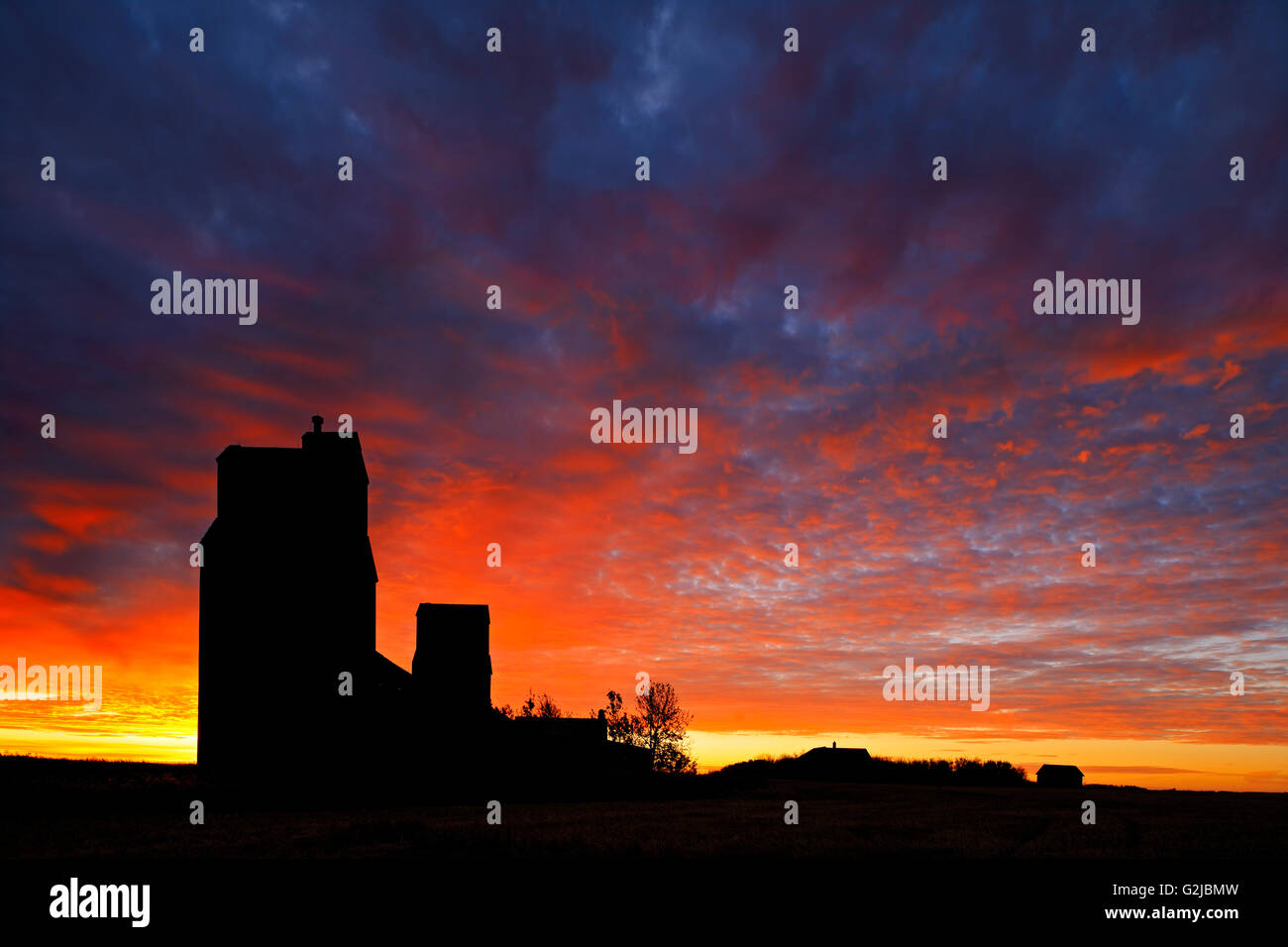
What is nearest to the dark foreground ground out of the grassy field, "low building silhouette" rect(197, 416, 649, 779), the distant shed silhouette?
the grassy field

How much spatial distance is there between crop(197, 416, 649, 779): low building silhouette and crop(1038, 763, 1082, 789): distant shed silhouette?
267ft

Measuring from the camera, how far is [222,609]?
38531mm

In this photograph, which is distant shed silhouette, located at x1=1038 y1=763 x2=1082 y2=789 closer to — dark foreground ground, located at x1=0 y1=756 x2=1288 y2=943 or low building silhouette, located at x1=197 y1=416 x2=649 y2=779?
dark foreground ground, located at x1=0 y1=756 x2=1288 y2=943

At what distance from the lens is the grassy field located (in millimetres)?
22094

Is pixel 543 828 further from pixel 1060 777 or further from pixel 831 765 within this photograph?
pixel 1060 777

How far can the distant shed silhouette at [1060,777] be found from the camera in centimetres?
10138

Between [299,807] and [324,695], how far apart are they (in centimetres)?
498

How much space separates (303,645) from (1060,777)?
94.3 m

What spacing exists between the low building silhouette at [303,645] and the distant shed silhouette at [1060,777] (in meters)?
81.2

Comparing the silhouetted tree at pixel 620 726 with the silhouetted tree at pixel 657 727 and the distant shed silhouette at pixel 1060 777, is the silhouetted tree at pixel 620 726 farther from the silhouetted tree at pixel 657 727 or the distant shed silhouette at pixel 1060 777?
the distant shed silhouette at pixel 1060 777
